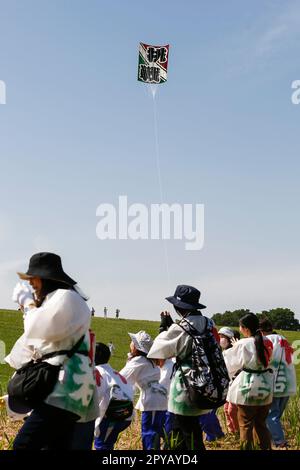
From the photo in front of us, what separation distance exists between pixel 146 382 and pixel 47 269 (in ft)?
14.0

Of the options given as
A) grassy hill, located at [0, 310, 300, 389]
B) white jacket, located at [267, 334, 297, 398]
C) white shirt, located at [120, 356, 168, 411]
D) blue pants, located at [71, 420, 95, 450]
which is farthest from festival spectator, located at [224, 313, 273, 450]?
grassy hill, located at [0, 310, 300, 389]

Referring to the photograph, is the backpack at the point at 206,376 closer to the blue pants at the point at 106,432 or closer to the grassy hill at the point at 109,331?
the blue pants at the point at 106,432

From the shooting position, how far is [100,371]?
24.4 ft

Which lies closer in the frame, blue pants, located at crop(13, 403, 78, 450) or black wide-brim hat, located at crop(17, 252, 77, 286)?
blue pants, located at crop(13, 403, 78, 450)

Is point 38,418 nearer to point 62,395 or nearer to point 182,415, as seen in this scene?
point 62,395

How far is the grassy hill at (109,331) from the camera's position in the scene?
29.9 m

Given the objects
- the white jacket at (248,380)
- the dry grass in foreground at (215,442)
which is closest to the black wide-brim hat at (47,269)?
the white jacket at (248,380)

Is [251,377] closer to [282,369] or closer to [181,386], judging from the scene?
[181,386]

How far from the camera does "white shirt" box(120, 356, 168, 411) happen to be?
335 inches

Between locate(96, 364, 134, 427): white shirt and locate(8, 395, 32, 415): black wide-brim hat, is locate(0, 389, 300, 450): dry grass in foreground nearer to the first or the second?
locate(96, 364, 134, 427): white shirt

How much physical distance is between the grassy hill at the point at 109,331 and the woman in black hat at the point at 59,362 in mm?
19446

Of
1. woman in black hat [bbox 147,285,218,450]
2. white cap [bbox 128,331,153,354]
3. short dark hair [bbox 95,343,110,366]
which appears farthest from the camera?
white cap [bbox 128,331,153,354]

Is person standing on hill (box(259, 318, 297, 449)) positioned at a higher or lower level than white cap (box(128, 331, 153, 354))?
lower
